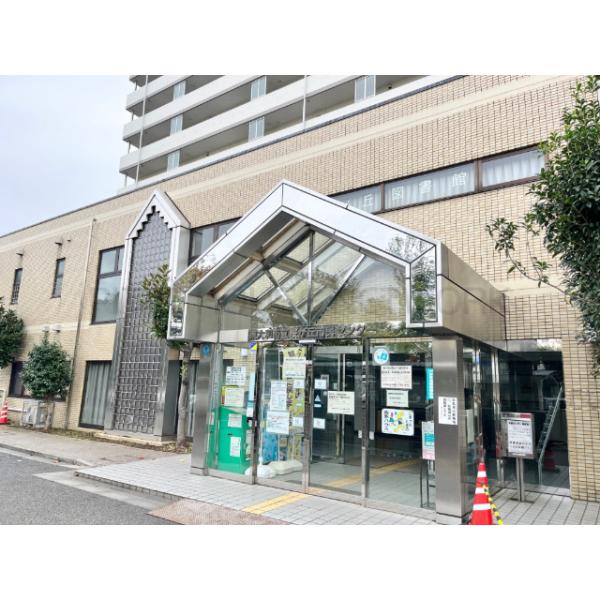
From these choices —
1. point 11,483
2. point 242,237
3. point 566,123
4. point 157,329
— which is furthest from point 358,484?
point 157,329

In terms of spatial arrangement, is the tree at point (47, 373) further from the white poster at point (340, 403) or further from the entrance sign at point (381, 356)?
the entrance sign at point (381, 356)

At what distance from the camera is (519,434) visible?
292 inches

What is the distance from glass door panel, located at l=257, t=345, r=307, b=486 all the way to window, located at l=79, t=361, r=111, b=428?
9.06 m

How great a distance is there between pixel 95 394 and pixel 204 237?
6.53m

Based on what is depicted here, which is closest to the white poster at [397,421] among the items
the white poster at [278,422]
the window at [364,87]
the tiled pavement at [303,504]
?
the tiled pavement at [303,504]

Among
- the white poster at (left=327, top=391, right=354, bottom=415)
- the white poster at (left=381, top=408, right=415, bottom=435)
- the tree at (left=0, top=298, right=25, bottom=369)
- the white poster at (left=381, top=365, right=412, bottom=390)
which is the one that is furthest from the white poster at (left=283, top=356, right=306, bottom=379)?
the tree at (left=0, top=298, right=25, bottom=369)

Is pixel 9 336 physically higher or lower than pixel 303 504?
higher

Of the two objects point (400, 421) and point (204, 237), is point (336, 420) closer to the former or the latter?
point (400, 421)

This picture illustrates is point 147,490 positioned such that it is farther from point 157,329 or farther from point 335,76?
point 335,76

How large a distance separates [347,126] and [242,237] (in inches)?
199

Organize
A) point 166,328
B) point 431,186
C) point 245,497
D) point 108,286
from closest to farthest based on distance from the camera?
point 245,497, point 431,186, point 166,328, point 108,286

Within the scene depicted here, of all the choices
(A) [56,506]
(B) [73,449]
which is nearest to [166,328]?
(B) [73,449]

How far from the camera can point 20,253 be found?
20.6 m

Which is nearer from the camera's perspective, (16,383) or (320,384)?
(320,384)
